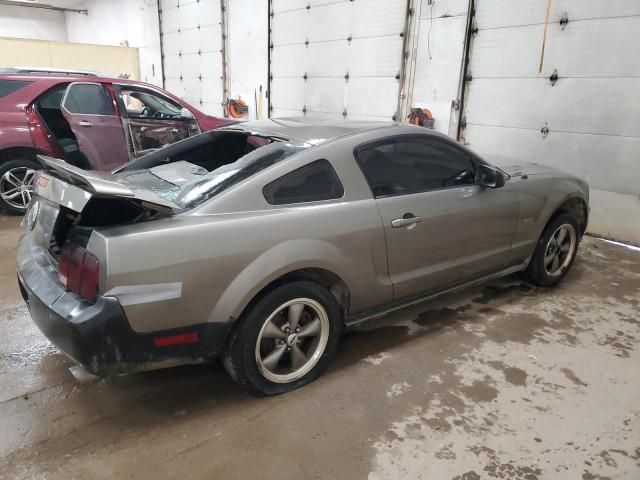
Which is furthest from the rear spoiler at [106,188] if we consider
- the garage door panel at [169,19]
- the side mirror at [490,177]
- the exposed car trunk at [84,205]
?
the garage door panel at [169,19]

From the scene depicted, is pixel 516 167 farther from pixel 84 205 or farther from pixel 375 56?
pixel 375 56

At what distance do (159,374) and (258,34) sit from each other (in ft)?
29.8

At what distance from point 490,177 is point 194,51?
11.0 metres

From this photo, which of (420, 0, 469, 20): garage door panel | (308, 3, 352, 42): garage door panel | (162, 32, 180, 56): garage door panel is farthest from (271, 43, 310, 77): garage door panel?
(162, 32, 180, 56): garage door panel

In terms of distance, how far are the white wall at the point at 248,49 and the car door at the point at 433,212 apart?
25.8 feet

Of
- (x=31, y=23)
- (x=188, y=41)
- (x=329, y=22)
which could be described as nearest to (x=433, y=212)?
(x=329, y=22)

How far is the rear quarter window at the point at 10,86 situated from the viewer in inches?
205

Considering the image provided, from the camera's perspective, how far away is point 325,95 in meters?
8.62

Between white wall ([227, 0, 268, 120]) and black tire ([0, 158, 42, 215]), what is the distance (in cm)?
569

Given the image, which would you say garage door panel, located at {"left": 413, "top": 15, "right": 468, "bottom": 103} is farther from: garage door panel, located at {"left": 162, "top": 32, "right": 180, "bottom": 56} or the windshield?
garage door panel, located at {"left": 162, "top": 32, "right": 180, "bottom": 56}

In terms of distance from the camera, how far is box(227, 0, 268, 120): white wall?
391 inches

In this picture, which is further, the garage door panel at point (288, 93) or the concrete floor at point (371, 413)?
the garage door panel at point (288, 93)

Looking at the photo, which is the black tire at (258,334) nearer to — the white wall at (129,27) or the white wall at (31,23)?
the white wall at (129,27)

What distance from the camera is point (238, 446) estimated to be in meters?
2.08
